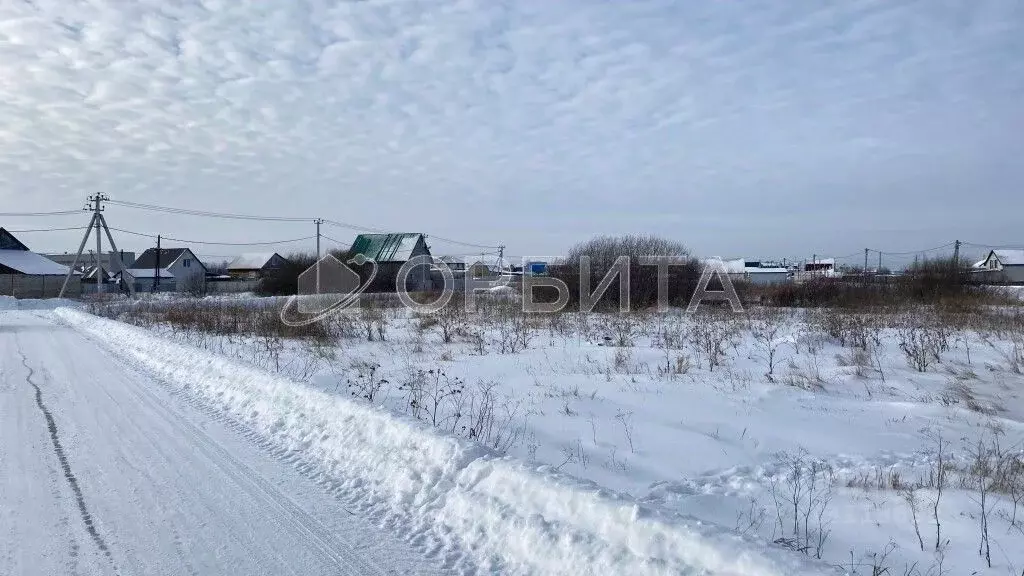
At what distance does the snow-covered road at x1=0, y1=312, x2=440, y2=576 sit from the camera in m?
3.83

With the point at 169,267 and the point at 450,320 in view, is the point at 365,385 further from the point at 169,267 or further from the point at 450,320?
the point at 169,267

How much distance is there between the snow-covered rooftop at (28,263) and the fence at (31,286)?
1.02m

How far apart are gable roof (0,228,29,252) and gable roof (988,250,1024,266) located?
336ft

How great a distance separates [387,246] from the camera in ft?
212

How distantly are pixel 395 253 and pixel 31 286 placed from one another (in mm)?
30735

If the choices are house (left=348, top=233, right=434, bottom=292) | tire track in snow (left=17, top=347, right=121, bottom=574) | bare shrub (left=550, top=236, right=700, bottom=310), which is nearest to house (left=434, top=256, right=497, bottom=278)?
house (left=348, top=233, right=434, bottom=292)

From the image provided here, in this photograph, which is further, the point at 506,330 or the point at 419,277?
the point at 419,277

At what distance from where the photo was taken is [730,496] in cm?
541

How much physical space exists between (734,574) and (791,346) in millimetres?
12160

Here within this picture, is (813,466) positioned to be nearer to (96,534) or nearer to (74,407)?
(96,534)

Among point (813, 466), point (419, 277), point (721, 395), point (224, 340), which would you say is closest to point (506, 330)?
point (224, 340)

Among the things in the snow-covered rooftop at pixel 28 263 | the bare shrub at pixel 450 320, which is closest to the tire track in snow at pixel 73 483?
the bare shrub at pixel 450 320

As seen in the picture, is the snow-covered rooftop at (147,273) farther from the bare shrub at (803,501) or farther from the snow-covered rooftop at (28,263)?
the bare shrub at (803,501)

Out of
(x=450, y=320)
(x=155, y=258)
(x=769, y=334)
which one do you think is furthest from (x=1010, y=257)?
(x=155, y=258)
